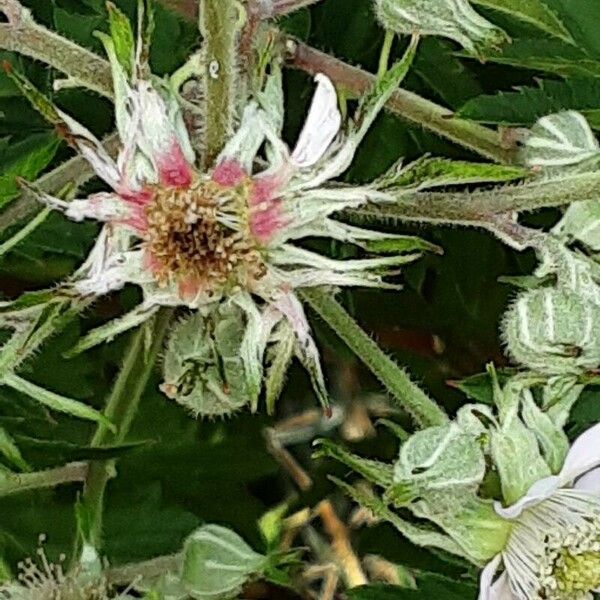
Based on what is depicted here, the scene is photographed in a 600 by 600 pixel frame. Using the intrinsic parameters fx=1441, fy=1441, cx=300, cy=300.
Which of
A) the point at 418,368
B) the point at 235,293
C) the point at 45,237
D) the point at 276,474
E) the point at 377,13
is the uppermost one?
the point at 377,13

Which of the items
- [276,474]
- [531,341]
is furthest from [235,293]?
[276,474]

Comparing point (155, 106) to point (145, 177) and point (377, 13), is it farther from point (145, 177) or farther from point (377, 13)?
point (377, 13)

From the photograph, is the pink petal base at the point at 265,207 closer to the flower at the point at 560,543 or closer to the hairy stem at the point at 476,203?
the hairy stem at the point at 476,203

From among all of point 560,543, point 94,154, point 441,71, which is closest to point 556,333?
point 560,543

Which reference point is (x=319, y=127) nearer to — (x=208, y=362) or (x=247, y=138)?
(x=247, y=138)

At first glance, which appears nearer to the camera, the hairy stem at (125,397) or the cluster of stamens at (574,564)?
the cluster of stamens at (574,564)

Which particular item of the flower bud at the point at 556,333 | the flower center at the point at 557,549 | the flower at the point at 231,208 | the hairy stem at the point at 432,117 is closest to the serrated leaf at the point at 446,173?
the flower at the point at 231,208
